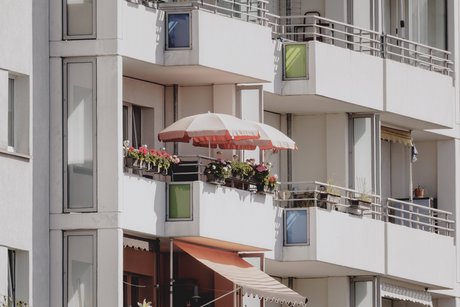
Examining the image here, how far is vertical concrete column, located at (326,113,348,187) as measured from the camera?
67.0 meters

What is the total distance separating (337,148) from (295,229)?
398 centimetres

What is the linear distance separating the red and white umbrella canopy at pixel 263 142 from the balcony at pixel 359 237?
3607 mm

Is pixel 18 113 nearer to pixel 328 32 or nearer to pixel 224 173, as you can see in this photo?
pixel 224 173

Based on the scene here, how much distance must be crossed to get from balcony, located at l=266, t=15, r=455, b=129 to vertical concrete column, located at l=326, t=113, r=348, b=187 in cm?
48

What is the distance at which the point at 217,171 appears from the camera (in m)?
59.5

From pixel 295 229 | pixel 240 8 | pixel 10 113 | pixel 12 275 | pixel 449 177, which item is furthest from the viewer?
pixel 449 177

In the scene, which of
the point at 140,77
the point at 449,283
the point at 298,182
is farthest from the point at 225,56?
the point at 449,283

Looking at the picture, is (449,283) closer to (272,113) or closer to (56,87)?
(272,113)

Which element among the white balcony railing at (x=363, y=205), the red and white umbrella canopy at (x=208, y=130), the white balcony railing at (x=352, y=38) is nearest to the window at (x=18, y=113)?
the red and white umbrella canopy at (x=208, y=130)

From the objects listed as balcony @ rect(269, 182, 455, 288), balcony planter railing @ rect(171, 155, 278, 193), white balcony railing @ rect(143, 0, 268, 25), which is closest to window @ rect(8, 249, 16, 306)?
balcony planter railing @ rect(171, 155, 278, 193)

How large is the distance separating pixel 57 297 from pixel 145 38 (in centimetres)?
563

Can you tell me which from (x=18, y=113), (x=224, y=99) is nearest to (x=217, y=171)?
(x=224, y=99)

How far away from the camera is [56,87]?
5603 centimetres

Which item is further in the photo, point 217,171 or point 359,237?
point 359,237
